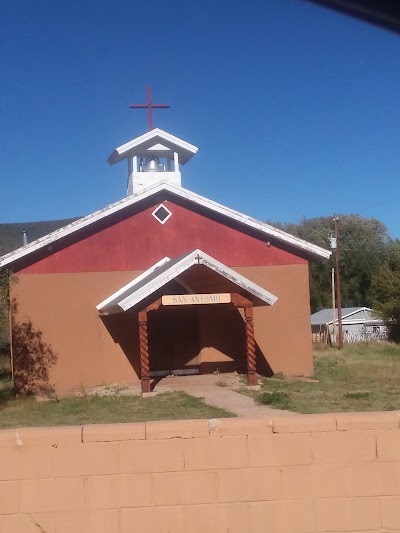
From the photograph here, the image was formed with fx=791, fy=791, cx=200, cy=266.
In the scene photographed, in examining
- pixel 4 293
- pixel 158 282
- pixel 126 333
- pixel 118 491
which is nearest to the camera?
pixel 118 491

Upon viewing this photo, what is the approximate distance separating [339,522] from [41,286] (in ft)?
51.6

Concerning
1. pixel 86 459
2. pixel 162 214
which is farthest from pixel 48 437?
pixel 162 214

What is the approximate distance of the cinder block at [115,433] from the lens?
6.93 m

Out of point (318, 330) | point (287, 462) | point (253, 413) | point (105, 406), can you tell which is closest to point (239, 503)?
point (287, 462)

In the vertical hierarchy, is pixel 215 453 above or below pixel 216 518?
above

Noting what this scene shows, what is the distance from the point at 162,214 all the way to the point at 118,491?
53.3 ft

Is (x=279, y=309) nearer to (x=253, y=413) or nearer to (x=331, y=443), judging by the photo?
(x=253, y=413)

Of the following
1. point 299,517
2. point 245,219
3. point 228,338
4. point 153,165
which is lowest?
point 299,517

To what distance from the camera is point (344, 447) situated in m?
7.02

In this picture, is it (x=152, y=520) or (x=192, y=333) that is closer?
(x=152, y=520)

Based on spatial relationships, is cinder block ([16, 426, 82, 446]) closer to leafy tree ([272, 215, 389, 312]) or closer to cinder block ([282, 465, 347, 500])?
cinder block ([282, 465, 347, 500])

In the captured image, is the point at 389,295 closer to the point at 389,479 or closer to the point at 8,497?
the point at 389,479

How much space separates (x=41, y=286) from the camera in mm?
21453

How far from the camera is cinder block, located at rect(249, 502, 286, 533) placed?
6777 mm
